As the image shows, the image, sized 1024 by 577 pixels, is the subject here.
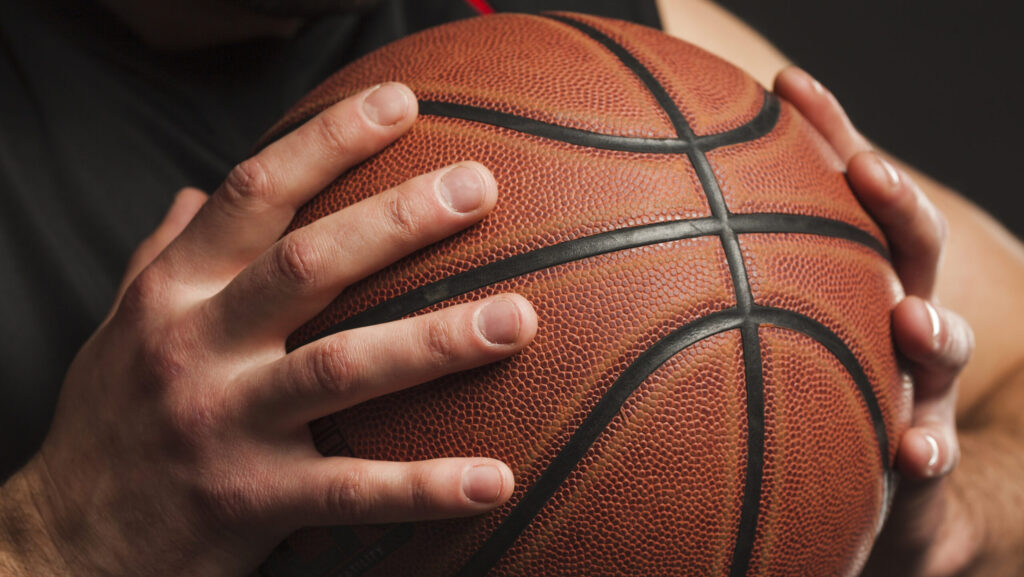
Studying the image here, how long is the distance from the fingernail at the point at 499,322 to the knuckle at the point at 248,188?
0.81 ft

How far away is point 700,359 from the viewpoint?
0.75 meters

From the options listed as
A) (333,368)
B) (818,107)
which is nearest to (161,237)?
(333,368)

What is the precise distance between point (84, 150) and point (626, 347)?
88 cm

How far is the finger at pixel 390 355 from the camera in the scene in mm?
706

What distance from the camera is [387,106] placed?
2.64 feet

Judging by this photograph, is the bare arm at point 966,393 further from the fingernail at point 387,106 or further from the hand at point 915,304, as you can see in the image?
the fingernail at point 387,106

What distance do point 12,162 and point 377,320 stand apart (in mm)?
722

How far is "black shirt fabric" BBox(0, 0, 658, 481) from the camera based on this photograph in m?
1.18

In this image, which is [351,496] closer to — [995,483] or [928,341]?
[928,341]

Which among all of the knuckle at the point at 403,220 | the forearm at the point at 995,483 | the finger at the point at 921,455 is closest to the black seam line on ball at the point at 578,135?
the knuckle at the point at 403,220

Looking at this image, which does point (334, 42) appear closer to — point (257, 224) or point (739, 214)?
point (257, 224)

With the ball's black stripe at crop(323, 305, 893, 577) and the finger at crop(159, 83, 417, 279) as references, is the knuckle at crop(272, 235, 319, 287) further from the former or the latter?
the ball's black stripe at crop(323, 305, 893, 577)

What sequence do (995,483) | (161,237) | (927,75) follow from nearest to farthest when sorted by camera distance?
1. (161,237)
2. (995,483)
3. (927,75)

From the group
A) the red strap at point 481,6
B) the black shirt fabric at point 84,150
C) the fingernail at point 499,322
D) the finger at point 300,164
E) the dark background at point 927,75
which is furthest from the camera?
the dark background at point 927,75
